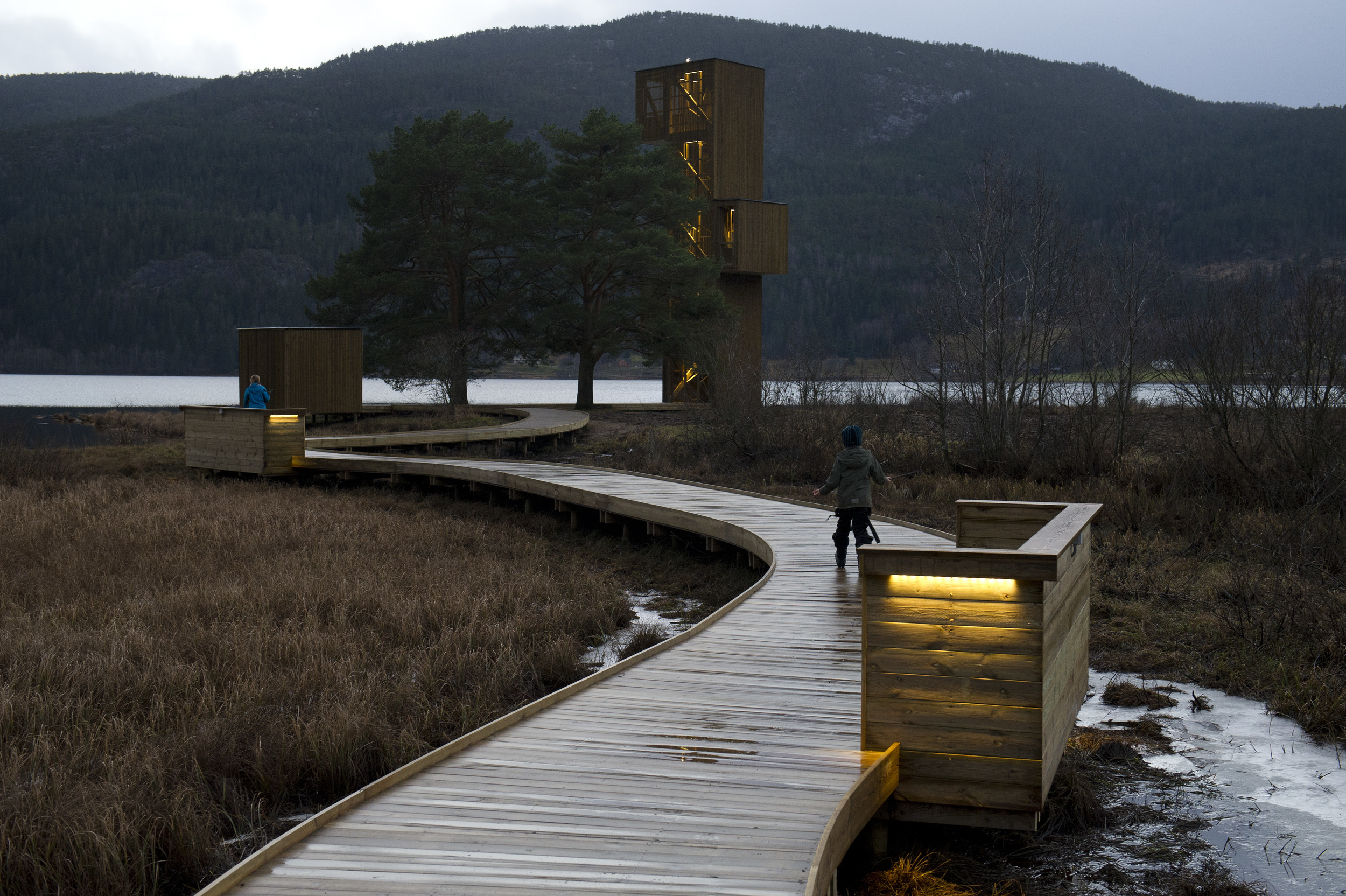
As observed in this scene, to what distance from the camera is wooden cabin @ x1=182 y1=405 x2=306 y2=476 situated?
18.8 m

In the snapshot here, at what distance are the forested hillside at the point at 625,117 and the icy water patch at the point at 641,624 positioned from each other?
313ft

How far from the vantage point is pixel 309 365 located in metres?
29.8

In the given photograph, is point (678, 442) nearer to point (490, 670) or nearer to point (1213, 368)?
point (1213, 368)

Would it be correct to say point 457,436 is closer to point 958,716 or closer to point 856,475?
point 856,475

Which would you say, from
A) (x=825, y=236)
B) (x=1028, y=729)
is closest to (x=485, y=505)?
(x=1028, y=729)

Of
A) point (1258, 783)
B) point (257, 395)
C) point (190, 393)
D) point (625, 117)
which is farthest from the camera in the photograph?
point (625, 117)

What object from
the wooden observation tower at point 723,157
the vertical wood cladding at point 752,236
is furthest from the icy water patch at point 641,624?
the vertical wood cladding at point 752,236

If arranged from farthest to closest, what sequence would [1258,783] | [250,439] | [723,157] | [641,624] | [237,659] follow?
[723,157]
[250,439]
[641,624]
[237,659]
[1258,783]

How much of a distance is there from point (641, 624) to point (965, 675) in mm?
5477

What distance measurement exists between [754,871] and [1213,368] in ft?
39.8

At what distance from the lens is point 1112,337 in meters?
16.1

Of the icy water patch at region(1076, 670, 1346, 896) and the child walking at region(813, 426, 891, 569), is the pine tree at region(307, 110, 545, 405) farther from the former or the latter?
the icy water patch at region(1076, 670, 1346, 896)

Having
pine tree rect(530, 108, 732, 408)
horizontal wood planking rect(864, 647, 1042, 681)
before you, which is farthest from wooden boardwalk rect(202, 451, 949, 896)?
pine tree rect(530, 108, 732, 408)

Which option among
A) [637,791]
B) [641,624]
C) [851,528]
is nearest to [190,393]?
[641,624]
